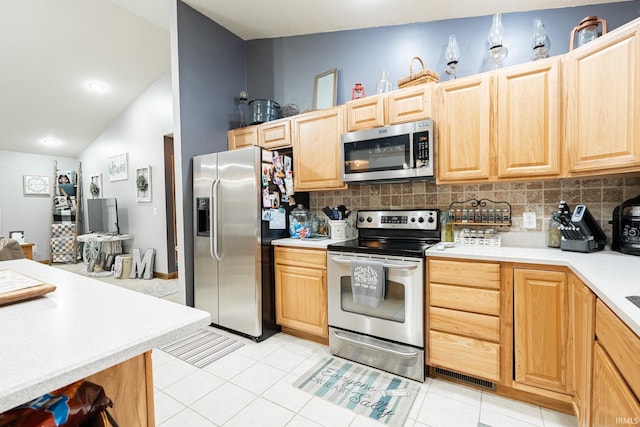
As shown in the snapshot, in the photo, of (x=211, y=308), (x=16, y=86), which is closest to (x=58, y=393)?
(x=211, y=308)

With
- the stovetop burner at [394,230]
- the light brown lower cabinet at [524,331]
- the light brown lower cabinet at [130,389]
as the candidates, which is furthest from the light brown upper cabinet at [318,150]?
the light brown lower cabinet at [130,389]

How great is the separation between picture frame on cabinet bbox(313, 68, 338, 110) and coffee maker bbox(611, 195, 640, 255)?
2.32 m

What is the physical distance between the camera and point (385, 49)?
2.78 meters

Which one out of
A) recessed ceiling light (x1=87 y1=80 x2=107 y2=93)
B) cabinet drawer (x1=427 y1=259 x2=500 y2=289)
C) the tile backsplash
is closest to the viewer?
cabinet drawer (x1=427 y1=259 x2=500 y2=289)

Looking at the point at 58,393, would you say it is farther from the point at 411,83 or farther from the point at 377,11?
the point at 377,11

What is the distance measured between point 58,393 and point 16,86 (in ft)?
19.5

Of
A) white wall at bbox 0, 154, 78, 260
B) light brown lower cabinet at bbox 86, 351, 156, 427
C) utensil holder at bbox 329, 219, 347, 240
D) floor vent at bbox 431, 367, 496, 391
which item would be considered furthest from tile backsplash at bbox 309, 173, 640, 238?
white wall at bbox 0, 154, 78, 260

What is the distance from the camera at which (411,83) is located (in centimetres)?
235

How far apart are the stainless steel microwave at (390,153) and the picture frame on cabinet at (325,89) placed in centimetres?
67

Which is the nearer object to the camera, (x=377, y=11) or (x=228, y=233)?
(x=377, y=11)

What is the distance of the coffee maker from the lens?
1.69 m

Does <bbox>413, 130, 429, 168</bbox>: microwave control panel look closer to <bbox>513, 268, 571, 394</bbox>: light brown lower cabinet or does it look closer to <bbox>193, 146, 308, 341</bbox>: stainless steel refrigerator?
<bbox>513, 268, 571, 394</bbox>: light brown lower cabinet

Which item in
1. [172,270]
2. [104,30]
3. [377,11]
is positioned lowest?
[172,270]

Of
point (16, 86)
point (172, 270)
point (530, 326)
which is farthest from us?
point (172, 270)
